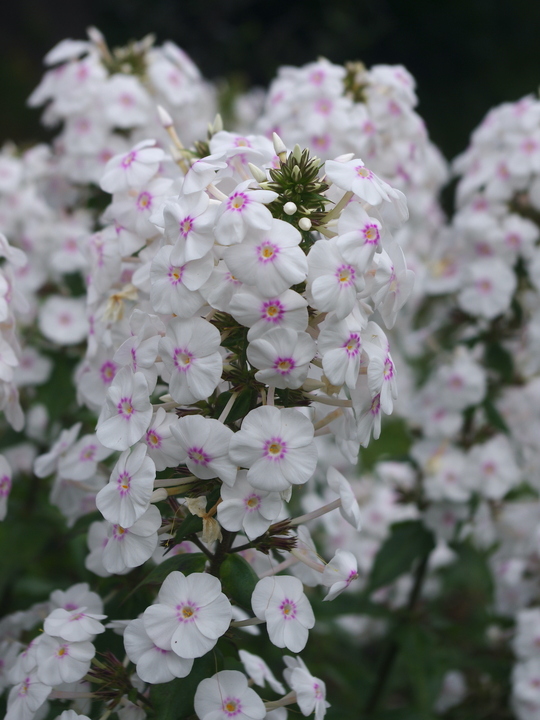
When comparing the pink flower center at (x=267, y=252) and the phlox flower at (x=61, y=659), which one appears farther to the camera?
the phlox flower at (x=61, y=659)

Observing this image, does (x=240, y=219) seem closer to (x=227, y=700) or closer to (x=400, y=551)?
(x=227, y=700)

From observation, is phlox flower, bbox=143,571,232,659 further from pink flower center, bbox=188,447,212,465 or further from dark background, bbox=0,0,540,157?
dark background, bbox=0,0,540,157

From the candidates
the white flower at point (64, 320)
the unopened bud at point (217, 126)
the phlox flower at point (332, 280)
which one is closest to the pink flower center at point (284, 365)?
the phlox flower at point (332, 280)

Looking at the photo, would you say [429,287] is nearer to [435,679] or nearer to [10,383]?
[435,679]

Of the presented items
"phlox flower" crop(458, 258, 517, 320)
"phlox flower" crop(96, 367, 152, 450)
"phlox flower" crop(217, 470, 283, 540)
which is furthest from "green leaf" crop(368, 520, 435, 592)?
"phlox flower" crop(96, 367, 152, 450)

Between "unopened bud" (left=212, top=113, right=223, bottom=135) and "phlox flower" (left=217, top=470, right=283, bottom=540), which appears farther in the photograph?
"unopened bud" (left=212, top=113, right=223, bottom=135)

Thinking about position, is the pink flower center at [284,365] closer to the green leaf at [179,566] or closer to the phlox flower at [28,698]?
the green leaf at [179,566]

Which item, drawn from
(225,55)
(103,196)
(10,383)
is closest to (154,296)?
(10,383)
